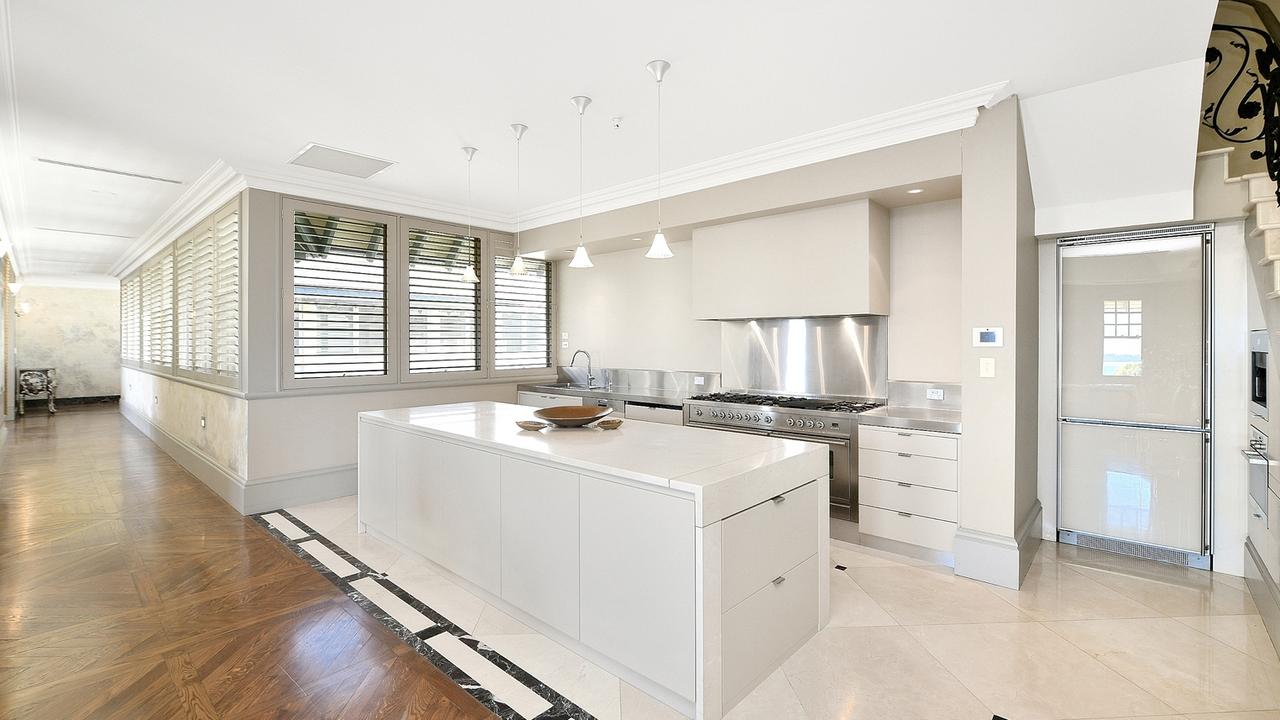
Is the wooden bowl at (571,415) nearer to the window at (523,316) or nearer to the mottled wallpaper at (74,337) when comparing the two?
the window at (523,316)

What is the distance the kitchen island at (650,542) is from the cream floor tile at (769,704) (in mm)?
38

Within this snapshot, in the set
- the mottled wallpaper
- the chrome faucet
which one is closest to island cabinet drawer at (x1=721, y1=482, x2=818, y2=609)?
the chrome faucet

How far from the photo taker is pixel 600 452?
2.42 m

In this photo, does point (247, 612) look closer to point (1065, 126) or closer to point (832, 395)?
point (832, 395)

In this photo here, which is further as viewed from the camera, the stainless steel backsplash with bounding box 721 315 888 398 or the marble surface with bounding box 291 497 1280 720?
the stainless steel backsplash with bounding box 721 315 888 398

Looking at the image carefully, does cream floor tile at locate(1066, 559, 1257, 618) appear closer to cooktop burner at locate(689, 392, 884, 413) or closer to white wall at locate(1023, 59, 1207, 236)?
cooktop burner at locate(689, 392, 884, 413)

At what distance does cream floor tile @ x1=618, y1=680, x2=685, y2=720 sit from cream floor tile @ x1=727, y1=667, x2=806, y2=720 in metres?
0.04

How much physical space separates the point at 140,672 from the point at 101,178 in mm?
4239

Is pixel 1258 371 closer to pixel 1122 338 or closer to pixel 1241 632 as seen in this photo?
pixel 1122 338

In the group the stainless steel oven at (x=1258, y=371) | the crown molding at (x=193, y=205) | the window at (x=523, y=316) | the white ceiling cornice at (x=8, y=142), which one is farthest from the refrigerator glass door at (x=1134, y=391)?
the crown molding at (x=193, y=205)

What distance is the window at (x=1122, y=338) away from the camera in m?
3.54

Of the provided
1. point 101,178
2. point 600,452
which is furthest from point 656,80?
point 101,178

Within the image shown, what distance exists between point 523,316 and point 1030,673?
17.0 ft

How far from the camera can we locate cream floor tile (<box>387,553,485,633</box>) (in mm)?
2768
